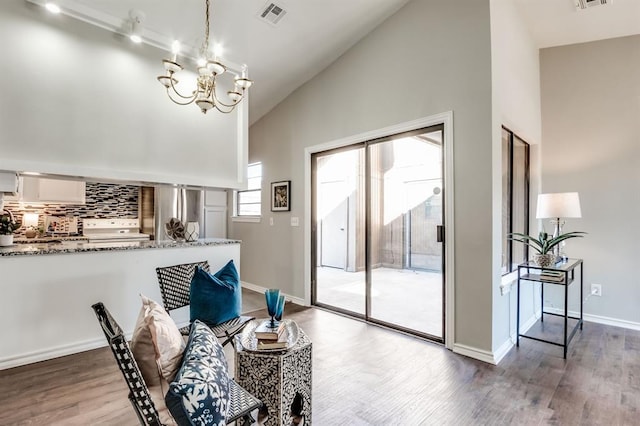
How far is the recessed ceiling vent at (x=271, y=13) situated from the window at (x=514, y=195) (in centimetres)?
260

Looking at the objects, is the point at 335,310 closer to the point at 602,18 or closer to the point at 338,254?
the point at 338,254

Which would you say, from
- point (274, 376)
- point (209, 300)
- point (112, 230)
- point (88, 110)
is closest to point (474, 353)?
point (274, 376)

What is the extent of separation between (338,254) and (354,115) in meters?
1.92

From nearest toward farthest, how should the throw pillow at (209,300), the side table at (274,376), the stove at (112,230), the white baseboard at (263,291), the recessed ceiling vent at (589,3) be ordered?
the side table at (274,376) < the throw pillow at (209,300) < the recessed ceiling vent at (589,3) < the white baseboard at (263,291) < the stove at (112,230)

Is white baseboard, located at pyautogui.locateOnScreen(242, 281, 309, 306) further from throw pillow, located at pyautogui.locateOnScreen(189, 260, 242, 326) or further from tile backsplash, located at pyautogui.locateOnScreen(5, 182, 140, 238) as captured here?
tile backsplash, located at pyautogui.locateOnScreen(5, 182, 140, 238)

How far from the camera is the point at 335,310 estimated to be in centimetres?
408

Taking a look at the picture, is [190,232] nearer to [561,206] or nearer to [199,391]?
[199,391]

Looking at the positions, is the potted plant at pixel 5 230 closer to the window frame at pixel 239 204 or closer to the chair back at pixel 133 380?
the window frame at pixel 239 204

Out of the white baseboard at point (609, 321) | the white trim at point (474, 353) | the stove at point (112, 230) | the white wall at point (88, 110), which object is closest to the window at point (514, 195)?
the white trim at point (474, 353)

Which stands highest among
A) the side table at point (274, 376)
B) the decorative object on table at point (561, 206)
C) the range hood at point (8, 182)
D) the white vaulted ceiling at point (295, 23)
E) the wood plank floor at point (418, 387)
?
the white vaulted ceiling at point (295, 23)

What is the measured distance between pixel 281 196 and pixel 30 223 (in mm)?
3915

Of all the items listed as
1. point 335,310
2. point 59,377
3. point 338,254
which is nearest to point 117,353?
point 59,377

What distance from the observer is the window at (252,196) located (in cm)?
528

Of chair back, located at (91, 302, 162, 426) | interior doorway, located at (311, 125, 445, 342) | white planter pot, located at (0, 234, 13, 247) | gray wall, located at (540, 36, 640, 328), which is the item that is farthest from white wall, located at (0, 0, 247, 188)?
gray wall, located at (540, 36, 640, 328)
